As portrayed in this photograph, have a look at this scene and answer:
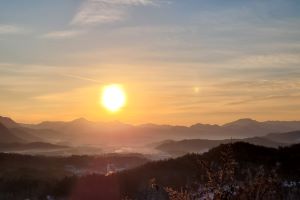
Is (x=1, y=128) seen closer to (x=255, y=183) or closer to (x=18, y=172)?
(x=18, y=172)

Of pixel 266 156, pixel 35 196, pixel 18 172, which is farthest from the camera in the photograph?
pixel 18 172

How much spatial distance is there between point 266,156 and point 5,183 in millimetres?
13419

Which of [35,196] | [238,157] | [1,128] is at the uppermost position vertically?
[1,128]

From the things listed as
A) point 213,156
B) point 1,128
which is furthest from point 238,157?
point 1,128

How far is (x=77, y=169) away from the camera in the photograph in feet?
159

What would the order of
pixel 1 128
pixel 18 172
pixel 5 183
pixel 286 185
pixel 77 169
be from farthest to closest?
pixel 1 128 → pixel 77 169 → pixel 18 172 → pixel 5 183 → pixel 286 185

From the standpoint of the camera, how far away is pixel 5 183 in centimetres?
2767

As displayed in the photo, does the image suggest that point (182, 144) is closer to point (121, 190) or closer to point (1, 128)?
point (1, 128)

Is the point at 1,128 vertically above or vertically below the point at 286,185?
above

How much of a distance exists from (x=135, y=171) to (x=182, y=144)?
134m

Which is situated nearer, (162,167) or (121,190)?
(121,190)

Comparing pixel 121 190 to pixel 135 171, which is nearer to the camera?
pixel 121 190

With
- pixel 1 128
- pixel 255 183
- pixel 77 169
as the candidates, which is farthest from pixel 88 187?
pixel 1 128

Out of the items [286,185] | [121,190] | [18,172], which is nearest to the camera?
[286,185]
